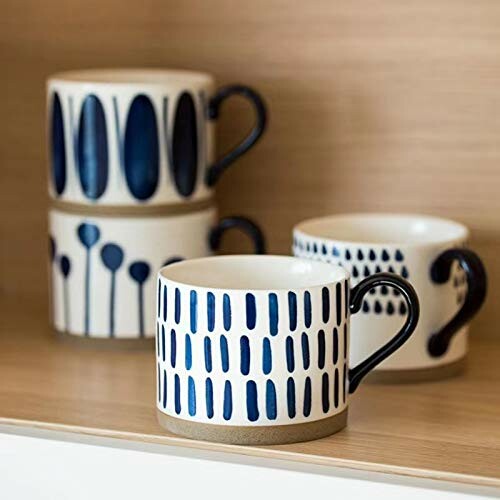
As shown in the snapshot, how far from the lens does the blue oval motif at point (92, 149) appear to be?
2.84 feet

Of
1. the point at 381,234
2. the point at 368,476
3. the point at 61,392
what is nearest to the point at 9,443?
the point at 61,392

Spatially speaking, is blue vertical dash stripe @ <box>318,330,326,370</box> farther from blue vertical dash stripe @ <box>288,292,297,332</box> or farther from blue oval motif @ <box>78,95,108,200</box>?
blue oval motif @ <box>78,95,108,200</box>

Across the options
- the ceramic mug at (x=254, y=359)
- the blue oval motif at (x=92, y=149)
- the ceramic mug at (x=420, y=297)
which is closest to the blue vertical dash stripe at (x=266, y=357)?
the ceramic mug at (x=254, y=359)

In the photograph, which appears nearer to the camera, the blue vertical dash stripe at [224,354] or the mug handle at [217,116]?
the blue vertical dash stripe at [224,354]

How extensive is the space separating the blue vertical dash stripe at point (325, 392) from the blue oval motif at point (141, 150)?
0.78 ft

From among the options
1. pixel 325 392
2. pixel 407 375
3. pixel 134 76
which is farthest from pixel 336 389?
pixel 134 76

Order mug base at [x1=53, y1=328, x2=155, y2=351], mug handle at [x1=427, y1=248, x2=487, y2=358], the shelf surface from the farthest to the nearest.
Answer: mug base at [x1=53, y1=328, x2=155, y2=351] → mug handle at [x1=427, y1=248, x2=487, y2=358] → the shelf surface

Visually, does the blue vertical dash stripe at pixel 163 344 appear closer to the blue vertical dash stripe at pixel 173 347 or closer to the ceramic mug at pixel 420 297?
the blue vertical dash stripe at pixel 173 347

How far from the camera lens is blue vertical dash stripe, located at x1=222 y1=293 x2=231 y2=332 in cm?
68

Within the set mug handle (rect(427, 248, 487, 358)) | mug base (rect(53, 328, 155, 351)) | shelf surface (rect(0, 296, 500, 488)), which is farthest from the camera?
mug base (rect(53, 328, 155, 351))

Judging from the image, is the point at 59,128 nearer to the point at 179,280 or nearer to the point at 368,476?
the point at 179,280

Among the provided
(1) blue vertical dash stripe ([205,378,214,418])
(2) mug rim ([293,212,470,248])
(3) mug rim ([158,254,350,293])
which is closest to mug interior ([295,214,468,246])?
(2) mug rim ([293,212,470,248])

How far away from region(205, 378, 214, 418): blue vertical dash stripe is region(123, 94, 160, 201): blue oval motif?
0.22 metres

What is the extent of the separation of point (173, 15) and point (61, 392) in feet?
1.10
